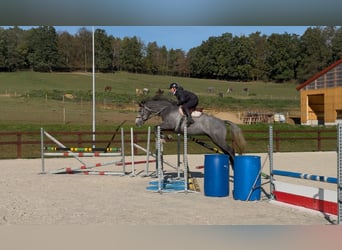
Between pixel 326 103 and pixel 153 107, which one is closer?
pixel 153 107

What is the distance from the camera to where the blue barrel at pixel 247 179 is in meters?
6.07

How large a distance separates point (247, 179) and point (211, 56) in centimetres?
5065

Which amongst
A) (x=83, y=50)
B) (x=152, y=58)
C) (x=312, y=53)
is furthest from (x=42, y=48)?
(x=312, y=53)

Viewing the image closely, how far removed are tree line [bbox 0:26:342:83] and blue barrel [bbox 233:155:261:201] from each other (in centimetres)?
4980

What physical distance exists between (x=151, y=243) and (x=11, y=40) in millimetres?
53339

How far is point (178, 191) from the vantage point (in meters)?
6.81

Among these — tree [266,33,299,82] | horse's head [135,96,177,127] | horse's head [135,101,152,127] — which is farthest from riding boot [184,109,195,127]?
tree [266,33,299,82]

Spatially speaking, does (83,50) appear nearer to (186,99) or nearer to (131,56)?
(131,56)

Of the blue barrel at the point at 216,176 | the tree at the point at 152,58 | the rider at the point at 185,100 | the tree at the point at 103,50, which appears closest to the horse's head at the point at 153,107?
the rider at the point at 185,100

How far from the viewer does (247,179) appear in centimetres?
615

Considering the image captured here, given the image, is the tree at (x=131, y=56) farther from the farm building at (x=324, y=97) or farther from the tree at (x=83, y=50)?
the farm building at (x=324, y=97)

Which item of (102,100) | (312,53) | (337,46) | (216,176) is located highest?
(337,46)
